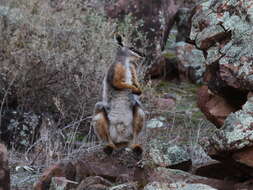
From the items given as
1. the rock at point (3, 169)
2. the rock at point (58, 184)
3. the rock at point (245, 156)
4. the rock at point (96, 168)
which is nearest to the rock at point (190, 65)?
the rock at point (96, 168)

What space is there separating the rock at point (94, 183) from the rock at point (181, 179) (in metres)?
0.55

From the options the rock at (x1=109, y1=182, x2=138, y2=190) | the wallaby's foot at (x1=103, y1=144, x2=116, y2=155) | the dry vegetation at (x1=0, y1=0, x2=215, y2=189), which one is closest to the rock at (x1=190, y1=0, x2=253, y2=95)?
the wallaby's foot at (x1=103, y1=144, x2=116, y2=155)

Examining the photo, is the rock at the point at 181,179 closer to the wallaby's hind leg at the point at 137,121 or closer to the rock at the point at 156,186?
the rock at the point at 156,186

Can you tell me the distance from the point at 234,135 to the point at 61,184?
203 centimetres

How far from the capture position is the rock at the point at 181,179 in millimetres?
7121

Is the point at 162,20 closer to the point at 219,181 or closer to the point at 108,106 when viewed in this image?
the point at 108,106

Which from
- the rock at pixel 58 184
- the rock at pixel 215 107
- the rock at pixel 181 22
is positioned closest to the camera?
the rock at pixel 58 184

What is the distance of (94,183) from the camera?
7387mm

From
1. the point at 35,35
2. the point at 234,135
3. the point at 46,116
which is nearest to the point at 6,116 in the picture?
the point at 46,116

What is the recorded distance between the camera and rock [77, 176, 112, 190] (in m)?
7.31

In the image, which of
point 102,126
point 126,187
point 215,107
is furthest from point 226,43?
point 126,187

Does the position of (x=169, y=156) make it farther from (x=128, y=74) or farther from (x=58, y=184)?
(x=58, y=184)

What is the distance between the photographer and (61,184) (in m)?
7.47

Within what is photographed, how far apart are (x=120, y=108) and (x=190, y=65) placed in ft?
22.6
